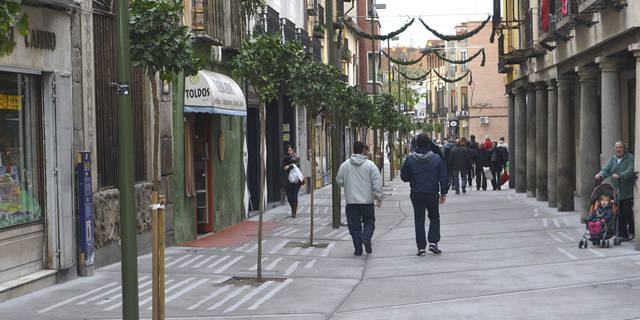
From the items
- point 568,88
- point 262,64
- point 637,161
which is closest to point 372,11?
point 568,88

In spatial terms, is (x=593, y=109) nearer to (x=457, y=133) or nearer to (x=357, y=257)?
(x=357, y=257)

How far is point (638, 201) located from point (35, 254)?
29.5ft

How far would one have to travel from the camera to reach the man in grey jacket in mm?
14977

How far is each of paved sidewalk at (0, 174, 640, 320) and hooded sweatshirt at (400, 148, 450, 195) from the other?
1.09 metres

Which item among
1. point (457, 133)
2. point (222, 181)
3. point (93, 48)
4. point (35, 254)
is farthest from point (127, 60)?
point (457, 133)

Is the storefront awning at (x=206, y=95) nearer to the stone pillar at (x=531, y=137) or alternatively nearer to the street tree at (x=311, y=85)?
the street tree at (x=311, y=85)

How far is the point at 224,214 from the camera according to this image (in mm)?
20188

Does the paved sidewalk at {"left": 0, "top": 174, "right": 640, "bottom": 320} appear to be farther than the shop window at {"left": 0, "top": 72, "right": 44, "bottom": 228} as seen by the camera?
No

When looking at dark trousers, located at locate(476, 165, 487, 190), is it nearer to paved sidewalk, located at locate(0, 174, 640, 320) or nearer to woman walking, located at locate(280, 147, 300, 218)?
woman walking, located at locate(280, 147, 300, 218)

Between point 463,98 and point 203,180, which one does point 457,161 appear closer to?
point 203,180

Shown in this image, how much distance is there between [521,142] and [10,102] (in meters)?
22.5

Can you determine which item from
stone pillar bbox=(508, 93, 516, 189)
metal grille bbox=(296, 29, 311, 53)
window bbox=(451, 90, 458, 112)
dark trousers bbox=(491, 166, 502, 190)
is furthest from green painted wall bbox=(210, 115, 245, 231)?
window bbox=(451, 90, 458, 112)

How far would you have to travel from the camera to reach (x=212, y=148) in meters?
19.3

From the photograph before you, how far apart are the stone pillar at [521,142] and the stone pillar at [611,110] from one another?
1387 centimetres
